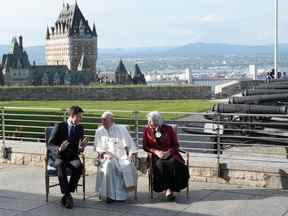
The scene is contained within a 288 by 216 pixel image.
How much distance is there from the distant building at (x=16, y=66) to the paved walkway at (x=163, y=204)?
11010 cm

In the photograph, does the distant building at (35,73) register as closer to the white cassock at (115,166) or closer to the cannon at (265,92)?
the cannon at (265,92)

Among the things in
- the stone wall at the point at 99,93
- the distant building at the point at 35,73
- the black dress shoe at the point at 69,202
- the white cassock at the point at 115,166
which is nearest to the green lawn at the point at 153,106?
the stone wall at the point at 99,93

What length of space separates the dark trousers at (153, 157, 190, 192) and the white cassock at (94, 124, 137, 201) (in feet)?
0.99

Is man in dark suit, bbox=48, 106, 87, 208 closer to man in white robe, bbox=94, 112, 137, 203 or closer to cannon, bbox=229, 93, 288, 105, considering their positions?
man in white robe, bbox=94, 112, 137, 203

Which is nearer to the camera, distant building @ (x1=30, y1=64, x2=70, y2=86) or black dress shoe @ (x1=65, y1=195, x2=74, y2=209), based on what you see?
black dress shoe @ (x1=65, y1=195, x2=74, y2=209)

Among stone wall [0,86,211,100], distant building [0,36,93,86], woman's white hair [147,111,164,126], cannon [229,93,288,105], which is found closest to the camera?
woman's white hair [147,111,164,126]

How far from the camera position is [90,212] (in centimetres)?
710

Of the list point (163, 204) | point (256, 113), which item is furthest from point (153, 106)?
point (163, 204)

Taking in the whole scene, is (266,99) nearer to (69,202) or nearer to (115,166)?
(115,166)

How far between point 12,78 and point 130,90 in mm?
70987

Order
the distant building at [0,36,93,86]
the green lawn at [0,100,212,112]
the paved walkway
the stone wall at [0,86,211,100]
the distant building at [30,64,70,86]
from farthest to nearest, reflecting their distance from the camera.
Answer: the distant building at [0,36,93,86], the distant building at [30,64,70,86], the stone wall at [0,86,211,100], the green lawn at [0,100,212,112], the paved walkway

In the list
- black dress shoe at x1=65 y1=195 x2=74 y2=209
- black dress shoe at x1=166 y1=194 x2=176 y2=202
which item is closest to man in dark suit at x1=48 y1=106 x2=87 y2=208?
black dress shoe at x1=65 y1=195 x2=74 y2=209

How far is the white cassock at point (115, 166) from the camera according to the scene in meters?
7.53

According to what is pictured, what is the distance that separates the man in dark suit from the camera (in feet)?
24.7
